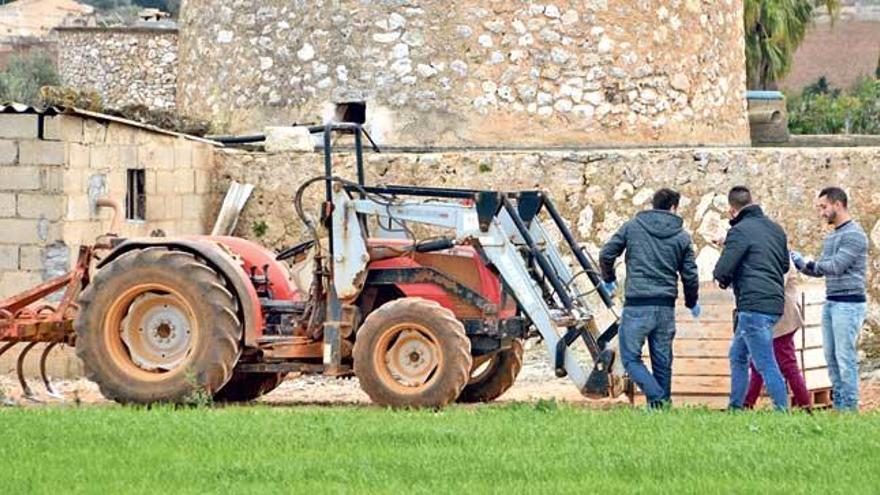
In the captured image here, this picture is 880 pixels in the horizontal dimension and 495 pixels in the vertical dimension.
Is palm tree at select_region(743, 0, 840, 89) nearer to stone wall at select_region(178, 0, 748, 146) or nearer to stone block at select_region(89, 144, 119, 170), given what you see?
stone wall at select_region(178, 0, 748, 146)

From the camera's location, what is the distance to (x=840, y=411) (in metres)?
14.1

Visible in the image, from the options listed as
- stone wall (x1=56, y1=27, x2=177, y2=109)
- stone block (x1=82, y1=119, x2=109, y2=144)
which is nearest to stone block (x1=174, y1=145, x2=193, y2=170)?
stone block (x1=82, y1=119, x2=109, y2=144)

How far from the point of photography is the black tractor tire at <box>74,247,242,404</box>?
14.3 meters

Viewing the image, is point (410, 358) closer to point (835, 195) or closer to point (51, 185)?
point (835, 195)

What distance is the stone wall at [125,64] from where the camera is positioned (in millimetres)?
40438

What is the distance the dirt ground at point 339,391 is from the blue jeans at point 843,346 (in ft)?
3.93

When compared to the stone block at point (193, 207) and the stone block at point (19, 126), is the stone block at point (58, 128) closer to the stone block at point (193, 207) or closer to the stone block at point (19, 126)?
the stone block at point (19, 126)

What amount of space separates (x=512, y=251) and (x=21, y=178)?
495 cm

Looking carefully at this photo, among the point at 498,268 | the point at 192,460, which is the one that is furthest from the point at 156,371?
the point at 192,460

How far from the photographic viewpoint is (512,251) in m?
14.3

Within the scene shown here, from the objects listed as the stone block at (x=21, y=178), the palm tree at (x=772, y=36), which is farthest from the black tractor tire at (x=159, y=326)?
the palm tree at (x=772, y=36)

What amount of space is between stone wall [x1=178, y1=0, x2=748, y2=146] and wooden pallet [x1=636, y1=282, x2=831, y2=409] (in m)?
4.24

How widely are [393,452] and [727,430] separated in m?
2.08

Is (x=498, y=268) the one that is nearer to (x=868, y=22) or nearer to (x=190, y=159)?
(x=190, y=159)
